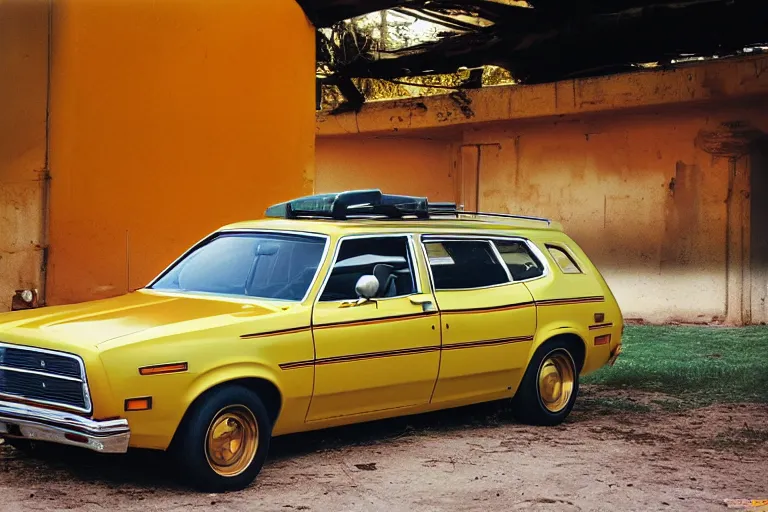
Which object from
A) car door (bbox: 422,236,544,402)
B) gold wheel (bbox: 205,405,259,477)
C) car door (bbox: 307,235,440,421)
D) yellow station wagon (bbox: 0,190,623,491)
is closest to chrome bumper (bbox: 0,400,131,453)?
yellow station wagon (bbox: 0,190,623,491)

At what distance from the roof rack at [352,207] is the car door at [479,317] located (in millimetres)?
366

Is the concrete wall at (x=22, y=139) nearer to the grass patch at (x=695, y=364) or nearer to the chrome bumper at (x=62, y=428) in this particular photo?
the chrome bumper at (x=62, y=428)

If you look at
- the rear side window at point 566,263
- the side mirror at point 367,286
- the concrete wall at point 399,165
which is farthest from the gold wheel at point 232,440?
→ the concrete wall at point 399,165

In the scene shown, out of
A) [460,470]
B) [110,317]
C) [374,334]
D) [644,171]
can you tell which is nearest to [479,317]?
[374,334]

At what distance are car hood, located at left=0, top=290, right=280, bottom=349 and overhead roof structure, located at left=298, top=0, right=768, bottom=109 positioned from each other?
6.50m

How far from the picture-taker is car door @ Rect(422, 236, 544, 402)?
23.5ft

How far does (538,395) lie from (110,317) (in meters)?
3.20

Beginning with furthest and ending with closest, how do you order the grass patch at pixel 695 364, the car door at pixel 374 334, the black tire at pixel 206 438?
the grass patch at pixel 695 364, the car door at pixel 374 334, the black tire at pixel 206 438

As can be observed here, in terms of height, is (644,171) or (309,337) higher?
(644,171)

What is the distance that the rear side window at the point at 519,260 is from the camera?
26.1 ft

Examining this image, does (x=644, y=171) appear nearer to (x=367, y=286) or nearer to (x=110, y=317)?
(x=367, y=286)

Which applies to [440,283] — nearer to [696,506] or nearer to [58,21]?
[696,506]

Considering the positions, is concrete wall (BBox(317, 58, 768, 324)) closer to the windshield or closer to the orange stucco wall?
the orange stucco wall

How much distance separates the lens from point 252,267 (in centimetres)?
689
